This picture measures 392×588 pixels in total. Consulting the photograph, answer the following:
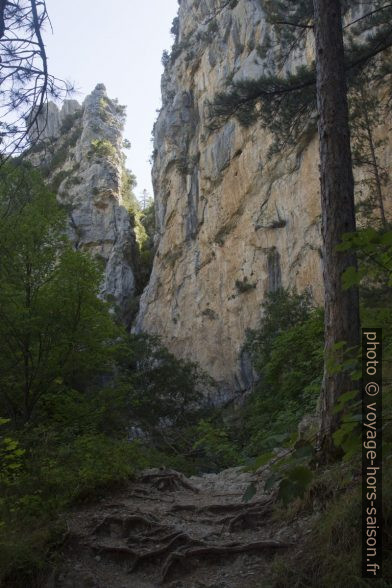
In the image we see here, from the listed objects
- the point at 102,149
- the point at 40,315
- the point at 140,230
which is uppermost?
the point at 102,149

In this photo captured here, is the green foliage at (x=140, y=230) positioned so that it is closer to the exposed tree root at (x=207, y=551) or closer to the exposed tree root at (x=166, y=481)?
the exposed tree root at (x=166, y=481)

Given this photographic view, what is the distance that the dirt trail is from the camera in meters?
4.21

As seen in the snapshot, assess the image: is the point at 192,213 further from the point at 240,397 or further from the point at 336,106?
the point at 336,106

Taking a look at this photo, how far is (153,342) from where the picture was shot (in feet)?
69.7

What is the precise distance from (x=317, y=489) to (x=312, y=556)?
0.93m

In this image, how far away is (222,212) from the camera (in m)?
30.2

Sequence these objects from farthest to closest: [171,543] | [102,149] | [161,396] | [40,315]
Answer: [102,149], [161,396], [40,315], [171,543]

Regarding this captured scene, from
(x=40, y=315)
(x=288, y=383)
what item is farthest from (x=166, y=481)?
(x=288, y=383)

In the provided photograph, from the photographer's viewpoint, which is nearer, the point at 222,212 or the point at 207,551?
the point at 207,551

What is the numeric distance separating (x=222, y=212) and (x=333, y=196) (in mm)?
25383

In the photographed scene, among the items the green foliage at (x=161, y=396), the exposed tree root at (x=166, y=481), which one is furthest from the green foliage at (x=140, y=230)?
the exposed tree root at (x=166, y=481)

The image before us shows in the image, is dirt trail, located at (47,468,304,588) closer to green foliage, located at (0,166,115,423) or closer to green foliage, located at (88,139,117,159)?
green foliage, located at (0,166,115,423)

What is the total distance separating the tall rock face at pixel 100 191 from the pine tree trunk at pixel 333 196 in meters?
29.4

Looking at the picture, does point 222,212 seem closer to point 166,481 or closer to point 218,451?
point 218,451
